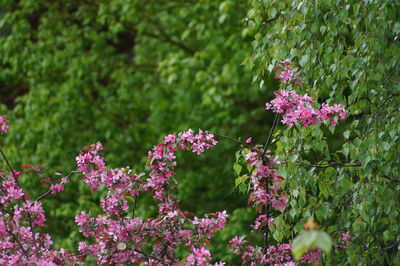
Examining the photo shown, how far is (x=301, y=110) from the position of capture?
3250 millimetres

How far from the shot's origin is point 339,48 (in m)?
3.87

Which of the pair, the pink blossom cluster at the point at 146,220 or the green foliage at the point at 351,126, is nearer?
the pink blossom cluster at the point at 146,220

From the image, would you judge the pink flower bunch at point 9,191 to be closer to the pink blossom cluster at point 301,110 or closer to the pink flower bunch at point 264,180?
the pink flower bunch at point 264,180

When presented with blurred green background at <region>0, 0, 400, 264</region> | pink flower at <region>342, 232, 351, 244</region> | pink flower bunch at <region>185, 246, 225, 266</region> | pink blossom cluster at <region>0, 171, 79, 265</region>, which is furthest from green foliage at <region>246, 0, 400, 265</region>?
blurred green background at <region>0, 0, 400, 264</region>

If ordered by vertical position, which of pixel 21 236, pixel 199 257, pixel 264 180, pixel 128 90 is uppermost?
pixel 128 90

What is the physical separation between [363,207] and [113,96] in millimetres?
5944

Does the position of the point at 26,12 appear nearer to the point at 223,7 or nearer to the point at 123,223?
the point at 223,7

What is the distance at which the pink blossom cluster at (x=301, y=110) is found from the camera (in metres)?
3.25

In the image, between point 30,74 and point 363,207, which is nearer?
point 363,207

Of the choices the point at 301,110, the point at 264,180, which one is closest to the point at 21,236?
the point at 264,180

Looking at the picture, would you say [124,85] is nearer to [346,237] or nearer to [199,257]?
[346,237]

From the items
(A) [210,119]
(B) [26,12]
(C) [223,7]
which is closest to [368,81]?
(C) [223,7]

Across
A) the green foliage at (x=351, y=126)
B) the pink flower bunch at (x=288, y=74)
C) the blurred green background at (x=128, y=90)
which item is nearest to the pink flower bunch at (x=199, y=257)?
the green foliage at (x=351, y=126)

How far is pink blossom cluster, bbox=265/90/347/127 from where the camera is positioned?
325 cm
